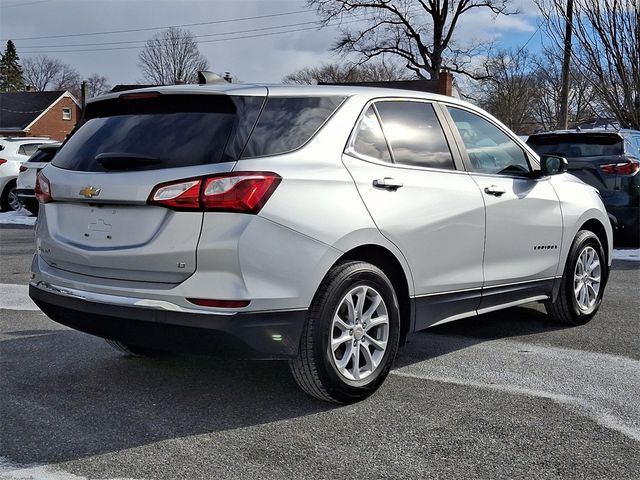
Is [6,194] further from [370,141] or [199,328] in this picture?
[199,328]

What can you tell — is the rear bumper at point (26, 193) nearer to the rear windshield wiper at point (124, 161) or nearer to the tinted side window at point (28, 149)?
the tinted side window at point (28, 149)

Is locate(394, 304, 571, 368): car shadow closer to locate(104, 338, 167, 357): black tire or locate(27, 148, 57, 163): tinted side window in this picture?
locate(104, 338, 167, 357): black tire

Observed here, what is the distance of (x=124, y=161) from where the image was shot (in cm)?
373

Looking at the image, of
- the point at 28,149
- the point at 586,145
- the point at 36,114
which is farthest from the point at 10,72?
the point at 586,145

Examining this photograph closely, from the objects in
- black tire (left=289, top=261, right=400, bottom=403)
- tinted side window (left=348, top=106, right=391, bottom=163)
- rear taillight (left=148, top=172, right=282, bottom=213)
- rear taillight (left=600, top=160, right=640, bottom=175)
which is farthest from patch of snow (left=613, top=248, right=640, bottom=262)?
rear taillight (left=148, top=172, right=282, bottom=213)

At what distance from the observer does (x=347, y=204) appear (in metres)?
3.84

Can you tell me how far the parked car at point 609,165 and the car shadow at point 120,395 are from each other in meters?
5.62

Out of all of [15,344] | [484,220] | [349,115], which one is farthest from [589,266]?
[15,344]

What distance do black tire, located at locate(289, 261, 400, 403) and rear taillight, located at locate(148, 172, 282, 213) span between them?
589mm

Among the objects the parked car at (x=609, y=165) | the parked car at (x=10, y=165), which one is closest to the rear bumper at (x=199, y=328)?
the parked car at (x=609, y=165)

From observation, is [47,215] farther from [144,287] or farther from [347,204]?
[347,204]

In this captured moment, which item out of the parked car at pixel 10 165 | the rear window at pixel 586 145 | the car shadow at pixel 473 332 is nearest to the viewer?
the car shadow at pixel 473 332

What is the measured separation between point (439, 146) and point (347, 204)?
111 centimetres

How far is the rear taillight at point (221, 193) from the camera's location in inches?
136
